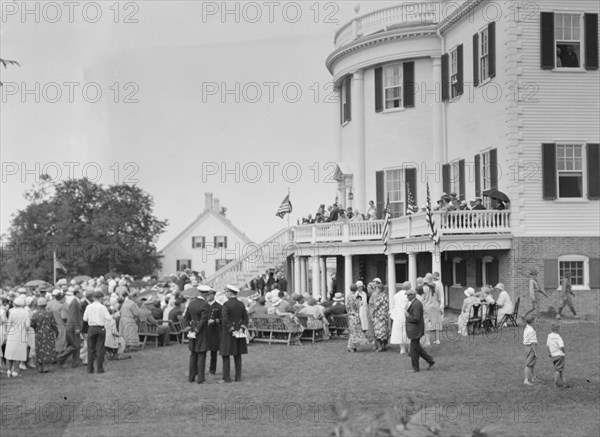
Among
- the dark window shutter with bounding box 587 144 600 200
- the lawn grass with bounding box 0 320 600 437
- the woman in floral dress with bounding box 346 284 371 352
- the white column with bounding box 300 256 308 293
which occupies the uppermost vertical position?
the dark window shutter with bounding box 587 144 600 200

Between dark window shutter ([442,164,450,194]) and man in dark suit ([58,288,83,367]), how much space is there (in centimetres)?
1739

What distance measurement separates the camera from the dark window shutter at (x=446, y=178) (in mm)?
33625

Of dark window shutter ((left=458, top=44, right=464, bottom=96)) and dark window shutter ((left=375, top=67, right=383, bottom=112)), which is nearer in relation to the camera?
dark window shutter ((left=458, top=44, right=464, bottom=96))

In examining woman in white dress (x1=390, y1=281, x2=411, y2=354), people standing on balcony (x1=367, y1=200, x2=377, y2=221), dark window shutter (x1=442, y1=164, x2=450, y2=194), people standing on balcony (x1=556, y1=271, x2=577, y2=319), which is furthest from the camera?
dark window shutter (x1=442, y1=164, x2=450, y2=194)

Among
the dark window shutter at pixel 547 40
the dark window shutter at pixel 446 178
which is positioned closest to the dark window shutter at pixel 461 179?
the dark window shutter at pixel 446 178

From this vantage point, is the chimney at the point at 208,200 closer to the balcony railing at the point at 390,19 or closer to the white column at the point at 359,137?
the balcony railing at the point at 390,19

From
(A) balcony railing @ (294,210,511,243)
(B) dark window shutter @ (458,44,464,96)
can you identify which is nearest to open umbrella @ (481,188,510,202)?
(A) balcony railing @ (294,210,511,243)

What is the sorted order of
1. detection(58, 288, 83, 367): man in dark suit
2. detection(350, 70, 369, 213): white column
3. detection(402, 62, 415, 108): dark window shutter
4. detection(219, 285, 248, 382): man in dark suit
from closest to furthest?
detection(219, 285, 248, 382): man in dark suit → detection(58, 288, 83, 367): man in dark suit → detection(402, 62, 415, 108): dark window shutter → detection(350, 70, 369, 213): white column

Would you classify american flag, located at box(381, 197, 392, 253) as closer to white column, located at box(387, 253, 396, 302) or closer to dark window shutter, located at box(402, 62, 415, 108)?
white column, located at box(387, 253, 396, 302)

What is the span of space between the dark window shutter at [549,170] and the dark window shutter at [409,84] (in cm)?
866

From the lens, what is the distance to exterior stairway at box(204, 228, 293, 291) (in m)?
39.9

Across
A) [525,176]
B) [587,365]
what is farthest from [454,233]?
[587,365]

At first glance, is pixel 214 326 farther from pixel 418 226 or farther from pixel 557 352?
pixel 418 226

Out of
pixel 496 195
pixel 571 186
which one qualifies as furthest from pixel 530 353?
pixel 571 186
